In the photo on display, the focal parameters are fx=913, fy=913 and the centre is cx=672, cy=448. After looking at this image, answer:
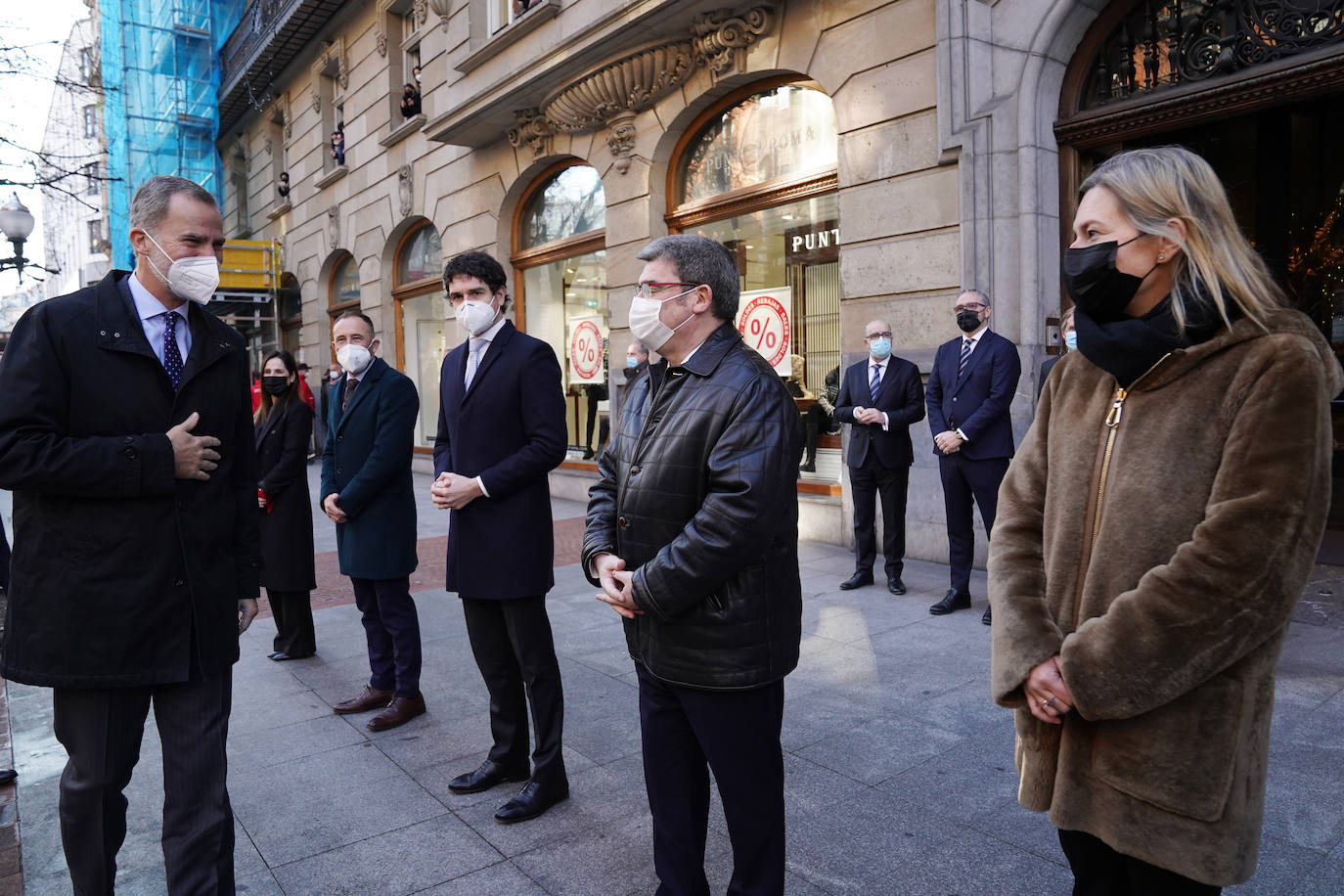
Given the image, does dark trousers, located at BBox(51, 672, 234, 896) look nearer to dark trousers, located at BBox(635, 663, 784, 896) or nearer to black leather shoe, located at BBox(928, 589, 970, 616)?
dark trousers, located at BBox(635, 663, 784, 896)

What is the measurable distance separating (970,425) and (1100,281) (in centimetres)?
459

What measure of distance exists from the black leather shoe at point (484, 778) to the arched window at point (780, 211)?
609 centimetres

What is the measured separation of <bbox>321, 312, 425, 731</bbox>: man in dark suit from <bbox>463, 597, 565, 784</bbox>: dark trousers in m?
0.94

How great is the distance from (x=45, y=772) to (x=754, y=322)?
312 inches

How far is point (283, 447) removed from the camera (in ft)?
17.6

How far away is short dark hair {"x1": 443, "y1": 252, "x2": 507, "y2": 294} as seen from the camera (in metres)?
3.85

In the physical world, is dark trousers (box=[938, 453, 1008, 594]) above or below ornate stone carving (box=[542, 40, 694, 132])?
below

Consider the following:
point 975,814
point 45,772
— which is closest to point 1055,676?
point 975,814

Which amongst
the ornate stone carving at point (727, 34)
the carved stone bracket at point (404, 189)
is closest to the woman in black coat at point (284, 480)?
the ornate stone carving at point (727, 34)

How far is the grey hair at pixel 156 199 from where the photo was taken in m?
2.63

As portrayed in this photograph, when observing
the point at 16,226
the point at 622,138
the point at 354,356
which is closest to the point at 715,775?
the point at 354,356

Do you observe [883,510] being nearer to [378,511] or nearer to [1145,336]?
[378,511]

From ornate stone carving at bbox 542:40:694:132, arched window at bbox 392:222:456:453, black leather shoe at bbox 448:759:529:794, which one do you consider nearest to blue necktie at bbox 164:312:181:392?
black leather shoe at bbox 448:759:529:794

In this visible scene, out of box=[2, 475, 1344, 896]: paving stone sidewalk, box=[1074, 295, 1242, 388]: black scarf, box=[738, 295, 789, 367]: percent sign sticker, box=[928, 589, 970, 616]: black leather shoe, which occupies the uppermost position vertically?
box=[738, 295, 789, 367]: percent sign sticker
